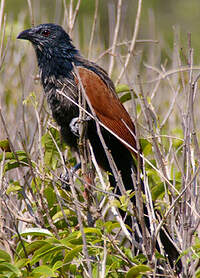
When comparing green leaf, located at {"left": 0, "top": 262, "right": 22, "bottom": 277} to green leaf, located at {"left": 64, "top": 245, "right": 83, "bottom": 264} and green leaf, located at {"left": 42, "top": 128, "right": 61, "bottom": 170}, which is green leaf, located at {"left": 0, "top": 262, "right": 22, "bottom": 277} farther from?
green leaf, located at {"left": 42, "top": 128, "right": 61, "bottom": 170}

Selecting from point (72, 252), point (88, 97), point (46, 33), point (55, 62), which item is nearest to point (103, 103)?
point (88, 97)

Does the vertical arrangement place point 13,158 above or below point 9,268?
above

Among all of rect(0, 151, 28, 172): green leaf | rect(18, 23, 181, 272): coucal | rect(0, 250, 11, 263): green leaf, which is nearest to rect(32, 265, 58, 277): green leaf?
rect(0, 250, 11, 263): green leaf

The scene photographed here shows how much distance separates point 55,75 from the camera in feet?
9.82

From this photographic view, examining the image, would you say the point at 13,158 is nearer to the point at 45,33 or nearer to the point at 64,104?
the point at 64,104

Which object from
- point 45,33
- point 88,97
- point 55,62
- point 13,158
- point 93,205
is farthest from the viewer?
point 45,33

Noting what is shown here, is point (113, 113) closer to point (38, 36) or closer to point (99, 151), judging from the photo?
point (99, 151)

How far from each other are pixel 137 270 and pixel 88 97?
55.4 inches

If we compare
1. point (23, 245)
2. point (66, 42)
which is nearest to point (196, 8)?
point (66, 42)

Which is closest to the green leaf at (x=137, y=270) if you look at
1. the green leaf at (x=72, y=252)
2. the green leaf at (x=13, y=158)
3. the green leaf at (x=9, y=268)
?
the green leaf at (x=72, y=252)

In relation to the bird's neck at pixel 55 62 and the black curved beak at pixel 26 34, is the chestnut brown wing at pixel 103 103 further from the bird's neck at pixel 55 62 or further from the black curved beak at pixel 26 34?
the black curved beak at pixel 26 34

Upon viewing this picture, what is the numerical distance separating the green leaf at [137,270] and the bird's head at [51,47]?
1608 mm

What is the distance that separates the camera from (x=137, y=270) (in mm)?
1687

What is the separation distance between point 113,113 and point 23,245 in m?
1.30
